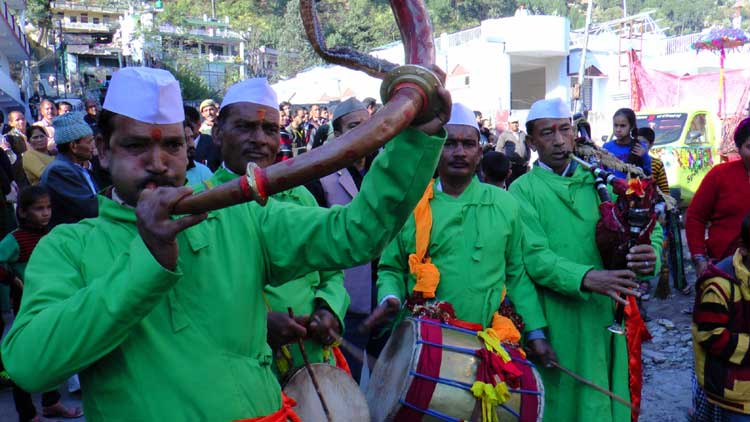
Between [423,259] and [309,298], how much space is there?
792 mm

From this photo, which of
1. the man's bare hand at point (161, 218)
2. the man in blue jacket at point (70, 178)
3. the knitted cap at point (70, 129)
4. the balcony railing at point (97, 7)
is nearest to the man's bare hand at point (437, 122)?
the man's bare hand at point (161, 218)

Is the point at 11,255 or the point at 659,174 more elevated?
the point at 659,174

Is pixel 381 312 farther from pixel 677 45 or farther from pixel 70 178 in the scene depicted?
pixel 677 45

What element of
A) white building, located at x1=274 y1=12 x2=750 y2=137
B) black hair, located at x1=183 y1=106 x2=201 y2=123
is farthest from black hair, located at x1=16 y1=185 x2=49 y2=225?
white building, located at x1=274 y1=12 x2=750 y2=137

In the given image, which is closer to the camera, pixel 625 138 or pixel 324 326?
pixel 324 326

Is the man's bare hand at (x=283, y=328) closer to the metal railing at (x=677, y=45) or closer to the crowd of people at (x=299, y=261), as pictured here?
the crowd of people at (x=299, y=261)

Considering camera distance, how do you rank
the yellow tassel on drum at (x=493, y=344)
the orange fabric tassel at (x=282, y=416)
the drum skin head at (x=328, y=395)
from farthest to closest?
the yellow tassel on drum at (x=493, y=344)
the drum skin head at (x=328, y=395)
the orange fabric tassel at (x=282, y=416)

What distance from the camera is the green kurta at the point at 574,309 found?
3832 mm

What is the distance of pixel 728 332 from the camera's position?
3680 mm

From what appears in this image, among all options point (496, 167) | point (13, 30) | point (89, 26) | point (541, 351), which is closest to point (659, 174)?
point (496, 167)

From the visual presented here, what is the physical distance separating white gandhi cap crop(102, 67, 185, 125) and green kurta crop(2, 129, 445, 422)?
0.26 meters

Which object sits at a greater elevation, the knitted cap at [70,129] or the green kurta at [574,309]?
the knitted cap at [70,129]

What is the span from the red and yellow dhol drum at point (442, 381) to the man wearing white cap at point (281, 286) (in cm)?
34

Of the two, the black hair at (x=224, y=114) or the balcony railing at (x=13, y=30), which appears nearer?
the black hair at (x=224, y=114)
